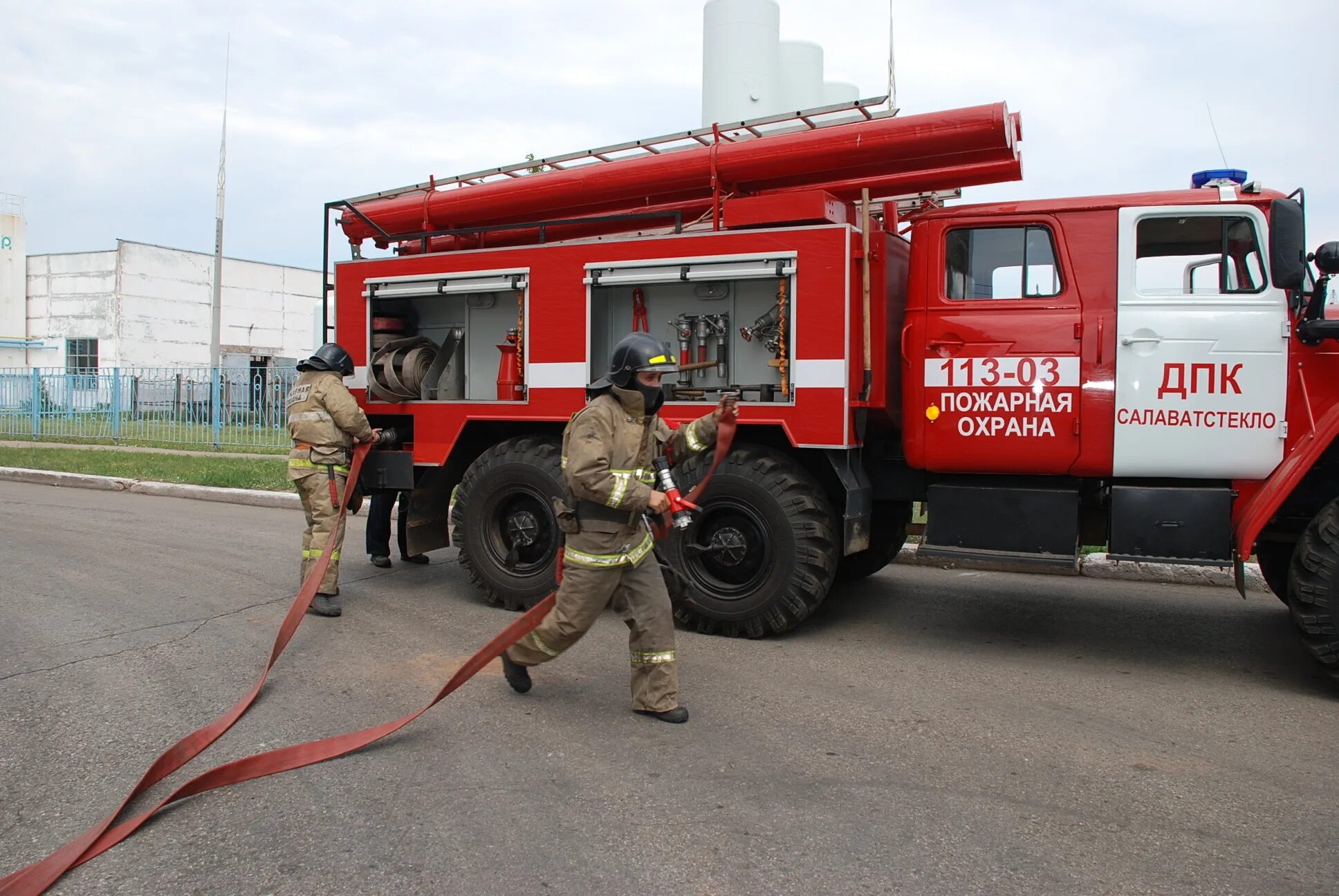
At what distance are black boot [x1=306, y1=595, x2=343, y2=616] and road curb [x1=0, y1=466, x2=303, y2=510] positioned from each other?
5.42m

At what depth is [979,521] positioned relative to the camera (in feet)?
19.4

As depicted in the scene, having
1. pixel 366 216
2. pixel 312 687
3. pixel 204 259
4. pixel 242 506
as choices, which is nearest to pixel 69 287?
pixel 204 259

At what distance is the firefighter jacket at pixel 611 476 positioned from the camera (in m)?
4.67

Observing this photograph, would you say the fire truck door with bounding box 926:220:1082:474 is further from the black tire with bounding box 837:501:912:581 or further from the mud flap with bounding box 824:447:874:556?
the black tire with bounding box 837:501:912:581

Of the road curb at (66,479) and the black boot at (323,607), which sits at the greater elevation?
the road curb at (66,479)

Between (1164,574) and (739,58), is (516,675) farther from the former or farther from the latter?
(739,58)

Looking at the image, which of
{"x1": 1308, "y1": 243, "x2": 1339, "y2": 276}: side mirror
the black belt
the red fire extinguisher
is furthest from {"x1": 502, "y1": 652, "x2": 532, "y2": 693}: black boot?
{"x1": 1308, "y1": 243, "x2": 1339, "y2": 276}: side mirror

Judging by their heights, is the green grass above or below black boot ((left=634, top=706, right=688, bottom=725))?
above

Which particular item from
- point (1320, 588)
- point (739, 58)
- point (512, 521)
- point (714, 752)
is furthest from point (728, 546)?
point (739, 58)

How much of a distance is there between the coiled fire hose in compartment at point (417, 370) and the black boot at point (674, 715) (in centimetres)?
365

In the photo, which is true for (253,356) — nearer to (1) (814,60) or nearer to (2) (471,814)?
(1) (814,60)

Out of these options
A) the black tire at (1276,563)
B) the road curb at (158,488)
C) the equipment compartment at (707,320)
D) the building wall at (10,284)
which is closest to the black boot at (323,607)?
the equipment compartment at (707,320)

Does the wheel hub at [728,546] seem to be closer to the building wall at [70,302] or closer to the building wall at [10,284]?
the building wall at [70,302]

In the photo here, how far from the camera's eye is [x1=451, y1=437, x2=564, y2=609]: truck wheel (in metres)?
6.85
